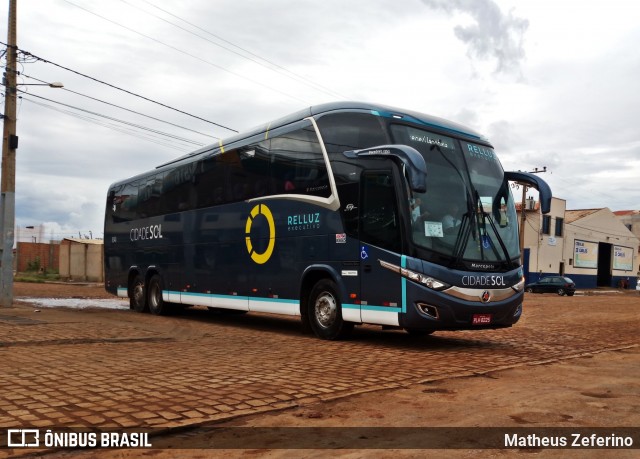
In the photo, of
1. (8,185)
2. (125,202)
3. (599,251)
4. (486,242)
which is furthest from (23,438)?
(599,251)

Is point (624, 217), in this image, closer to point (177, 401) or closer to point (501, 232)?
point (501, 232)

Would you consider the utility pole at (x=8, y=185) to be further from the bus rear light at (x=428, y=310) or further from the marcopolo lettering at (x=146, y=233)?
the bus rear light at (x=428, y=310)

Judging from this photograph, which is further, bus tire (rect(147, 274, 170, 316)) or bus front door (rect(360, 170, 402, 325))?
bus tire (rect(147, 274, 170, 316))

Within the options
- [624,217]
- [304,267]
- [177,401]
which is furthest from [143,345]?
[624,217]

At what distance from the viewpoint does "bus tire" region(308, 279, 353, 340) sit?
10938mm

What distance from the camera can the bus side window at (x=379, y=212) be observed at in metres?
9.83

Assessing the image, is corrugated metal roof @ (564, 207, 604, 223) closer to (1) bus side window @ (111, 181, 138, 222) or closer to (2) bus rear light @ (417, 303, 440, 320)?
(1) bus side window @ (111, 181, 138, 222)

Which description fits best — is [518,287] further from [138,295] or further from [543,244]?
[543,244]

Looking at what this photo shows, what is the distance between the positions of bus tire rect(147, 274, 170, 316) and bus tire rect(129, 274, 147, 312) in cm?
29

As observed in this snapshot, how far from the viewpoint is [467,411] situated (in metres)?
5.52

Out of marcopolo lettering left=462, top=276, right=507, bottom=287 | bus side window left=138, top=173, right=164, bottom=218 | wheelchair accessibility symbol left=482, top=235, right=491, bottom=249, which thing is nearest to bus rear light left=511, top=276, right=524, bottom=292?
marcopolo lettering left=462, top=276, right=507, bottom=287

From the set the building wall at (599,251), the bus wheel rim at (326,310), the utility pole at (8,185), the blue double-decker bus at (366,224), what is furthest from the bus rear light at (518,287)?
the building wall at (599,251)

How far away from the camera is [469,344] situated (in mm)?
11234

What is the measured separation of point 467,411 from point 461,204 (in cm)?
517
